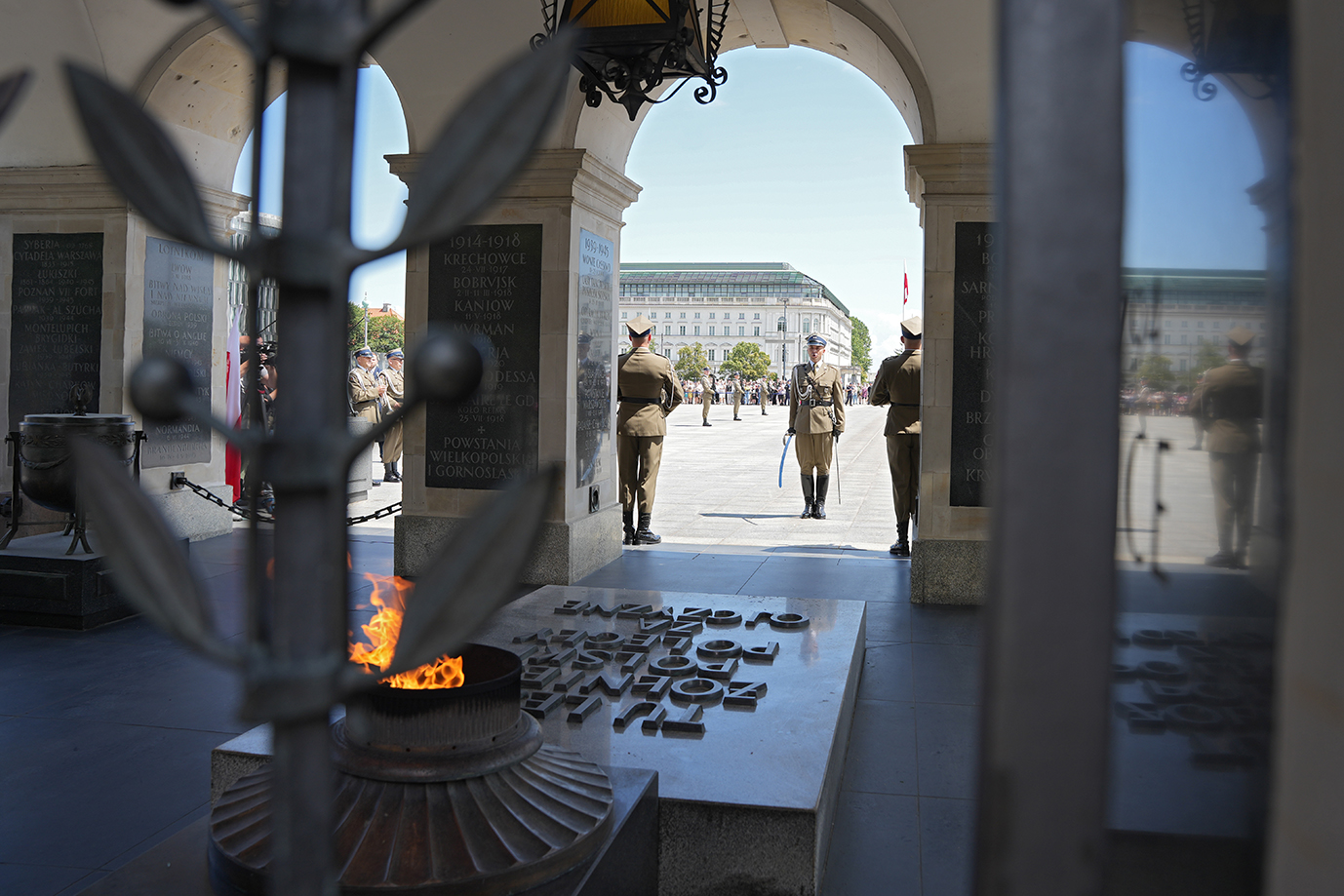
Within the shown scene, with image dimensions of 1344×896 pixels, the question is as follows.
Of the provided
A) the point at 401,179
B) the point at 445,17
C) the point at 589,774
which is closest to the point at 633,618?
the point at 589,774

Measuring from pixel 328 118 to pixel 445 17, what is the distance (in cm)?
807

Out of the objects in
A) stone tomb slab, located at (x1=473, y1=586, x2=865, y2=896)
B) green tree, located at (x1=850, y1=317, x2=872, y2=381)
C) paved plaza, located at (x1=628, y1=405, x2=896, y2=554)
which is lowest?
stone tomb slab, located at (x1=473, y1=586, x2=865, y2=896)

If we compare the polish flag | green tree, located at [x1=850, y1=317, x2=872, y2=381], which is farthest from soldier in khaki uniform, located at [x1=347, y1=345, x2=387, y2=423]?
green tree, located at [x1=850, y1=317, x2=872, y2=381]

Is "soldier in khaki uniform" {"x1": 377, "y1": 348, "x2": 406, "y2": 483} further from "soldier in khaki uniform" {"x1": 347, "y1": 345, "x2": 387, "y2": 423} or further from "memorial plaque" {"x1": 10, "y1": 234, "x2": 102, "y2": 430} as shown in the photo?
"memorial plaque" {"x1": 10, "y1": 234, "x2": 102, "y2": 430}

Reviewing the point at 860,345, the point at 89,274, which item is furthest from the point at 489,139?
the point at 860,345

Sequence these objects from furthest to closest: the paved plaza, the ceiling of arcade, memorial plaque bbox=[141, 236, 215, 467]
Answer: the paved plaza < memorial plaque bbox=[141, 236, 215, 467] < the ceiling of arcade

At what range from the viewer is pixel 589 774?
8.75 ft

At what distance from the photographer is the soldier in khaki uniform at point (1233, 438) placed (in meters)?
0.86

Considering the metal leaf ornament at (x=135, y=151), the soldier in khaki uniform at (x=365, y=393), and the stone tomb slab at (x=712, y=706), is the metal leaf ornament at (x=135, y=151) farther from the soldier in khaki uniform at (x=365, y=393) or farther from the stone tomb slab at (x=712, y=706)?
the soldier in khaki uniform at (x=365, y=393)

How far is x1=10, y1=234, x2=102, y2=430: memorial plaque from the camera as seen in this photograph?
30.3 ft

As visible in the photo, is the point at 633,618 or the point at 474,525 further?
the point at 633,618

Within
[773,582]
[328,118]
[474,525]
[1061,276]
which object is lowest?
[773,582]

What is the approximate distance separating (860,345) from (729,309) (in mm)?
42349

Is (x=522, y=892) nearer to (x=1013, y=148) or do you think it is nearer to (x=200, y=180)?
(x=1013, y=148)
